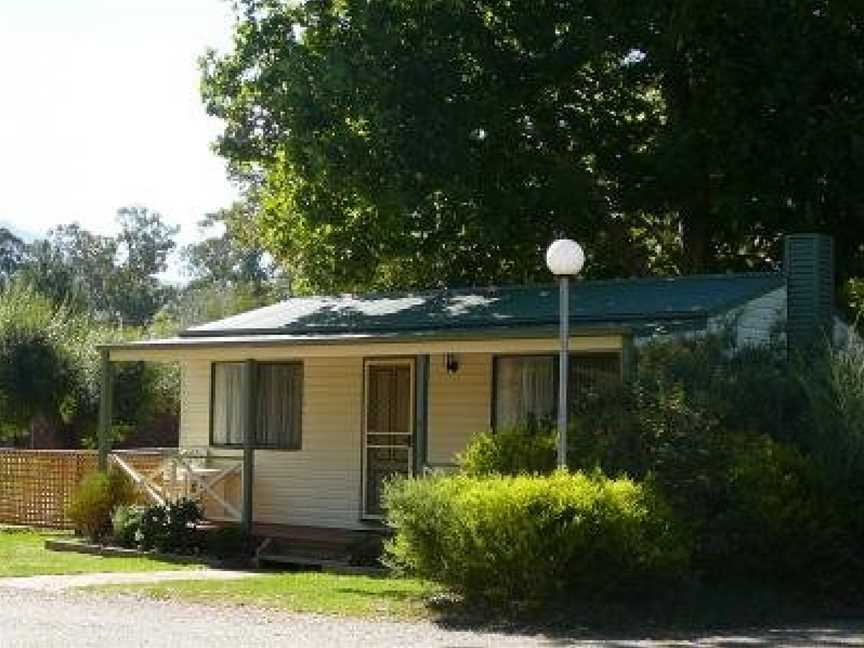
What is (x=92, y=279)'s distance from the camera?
318 ft

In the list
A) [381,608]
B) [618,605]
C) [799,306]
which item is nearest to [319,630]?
[381,608]

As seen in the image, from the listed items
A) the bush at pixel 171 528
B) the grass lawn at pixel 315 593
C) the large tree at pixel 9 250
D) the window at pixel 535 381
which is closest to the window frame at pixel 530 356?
the window at pixel 535 381

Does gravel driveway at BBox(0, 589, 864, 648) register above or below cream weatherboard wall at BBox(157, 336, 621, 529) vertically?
below

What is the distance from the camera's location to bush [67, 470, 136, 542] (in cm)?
2269

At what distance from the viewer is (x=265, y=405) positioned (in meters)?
23.2

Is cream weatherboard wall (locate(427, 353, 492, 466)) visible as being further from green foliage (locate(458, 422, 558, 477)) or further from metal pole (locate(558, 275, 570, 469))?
metal pole (locate(558, 275, 570, 469))

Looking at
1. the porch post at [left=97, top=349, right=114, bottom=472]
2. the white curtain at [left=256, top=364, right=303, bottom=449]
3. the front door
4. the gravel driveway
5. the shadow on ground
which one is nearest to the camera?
the gravel driveway

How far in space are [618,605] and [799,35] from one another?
1260 centimetres

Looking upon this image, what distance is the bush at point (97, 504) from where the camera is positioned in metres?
22.7

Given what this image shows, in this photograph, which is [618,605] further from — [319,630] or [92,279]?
[92,279]

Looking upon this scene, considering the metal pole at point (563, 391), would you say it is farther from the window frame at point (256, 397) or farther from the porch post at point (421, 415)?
the window frame at point (256, 397)

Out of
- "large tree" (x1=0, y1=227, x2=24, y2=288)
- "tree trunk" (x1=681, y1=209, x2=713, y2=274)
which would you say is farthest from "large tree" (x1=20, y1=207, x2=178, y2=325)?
"tree trunk" (x1=681, y1=209, x2=713, y2=274)

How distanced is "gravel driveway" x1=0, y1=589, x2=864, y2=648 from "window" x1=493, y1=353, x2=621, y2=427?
5.75 meters

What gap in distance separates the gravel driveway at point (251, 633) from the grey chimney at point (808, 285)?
5.84m
